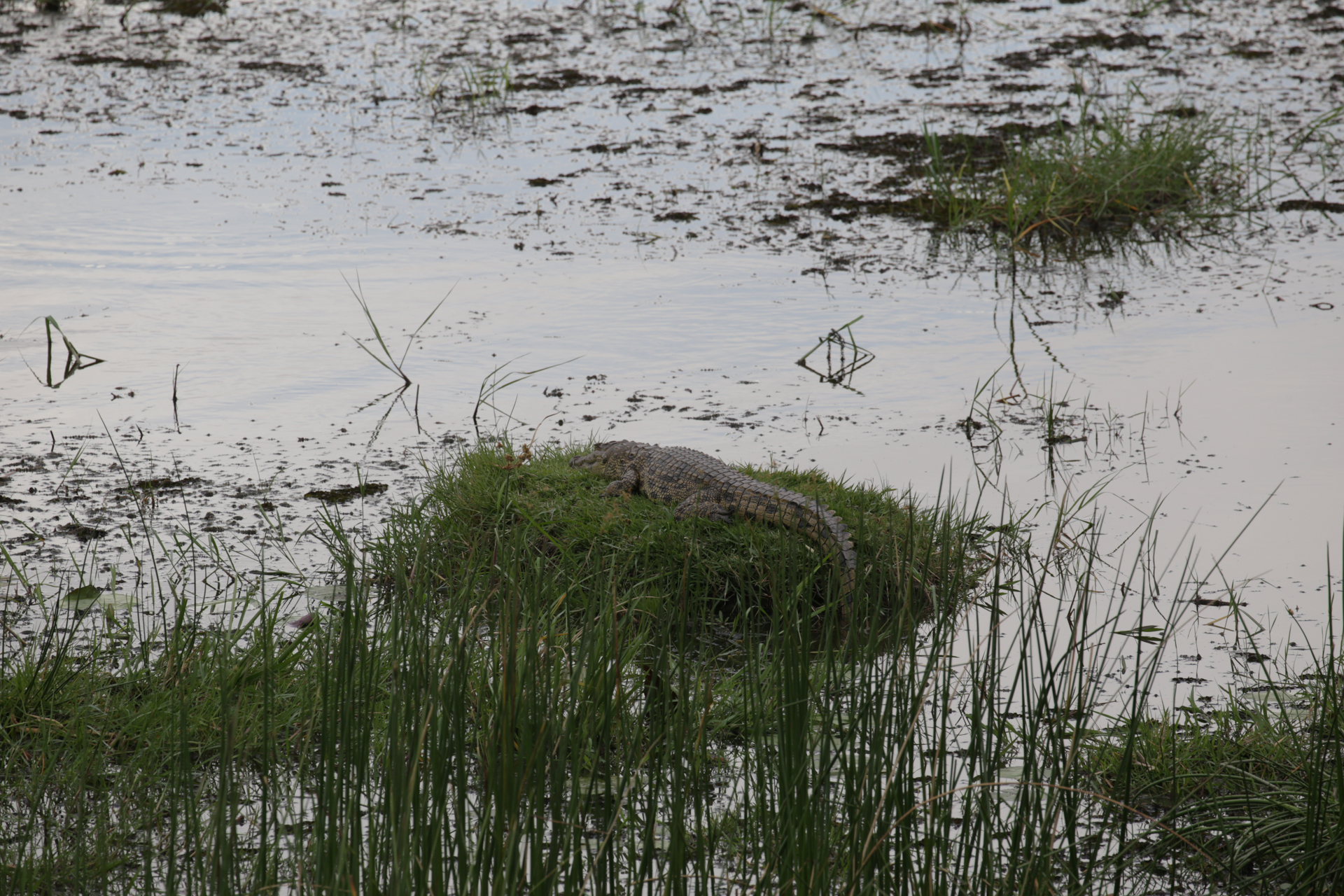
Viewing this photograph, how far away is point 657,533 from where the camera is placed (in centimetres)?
420

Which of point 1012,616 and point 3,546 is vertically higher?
point 3,546

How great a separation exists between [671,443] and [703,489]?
94cm

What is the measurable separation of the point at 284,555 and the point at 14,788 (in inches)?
62.5

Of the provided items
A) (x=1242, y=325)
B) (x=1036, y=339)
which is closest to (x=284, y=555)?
(x=1036, y=339)

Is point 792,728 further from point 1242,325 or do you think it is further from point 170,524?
point 1242,325

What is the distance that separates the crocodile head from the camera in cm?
477

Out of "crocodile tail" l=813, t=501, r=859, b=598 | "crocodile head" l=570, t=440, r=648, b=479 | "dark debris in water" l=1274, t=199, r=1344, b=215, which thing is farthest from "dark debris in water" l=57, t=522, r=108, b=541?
"dark debris in water" l=1274, t=199, r=1344, b=215

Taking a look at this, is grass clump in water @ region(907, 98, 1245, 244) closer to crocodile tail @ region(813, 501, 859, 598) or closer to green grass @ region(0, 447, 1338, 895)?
crocodile tail @ region(813, 501, 859, 598)

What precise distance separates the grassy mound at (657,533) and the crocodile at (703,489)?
0.18ft

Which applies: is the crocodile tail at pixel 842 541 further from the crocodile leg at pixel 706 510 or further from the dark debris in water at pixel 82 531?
the dark debris in water at pixel 82 531

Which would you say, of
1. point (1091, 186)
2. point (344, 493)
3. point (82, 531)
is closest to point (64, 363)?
point (82, 531)

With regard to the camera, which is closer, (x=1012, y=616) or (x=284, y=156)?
(x=1012, y=616)

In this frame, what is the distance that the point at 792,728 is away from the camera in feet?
7.57

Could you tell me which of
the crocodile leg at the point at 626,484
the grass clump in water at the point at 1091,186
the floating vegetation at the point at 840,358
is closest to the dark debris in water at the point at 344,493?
the crocodile leg at the point at 626,484
